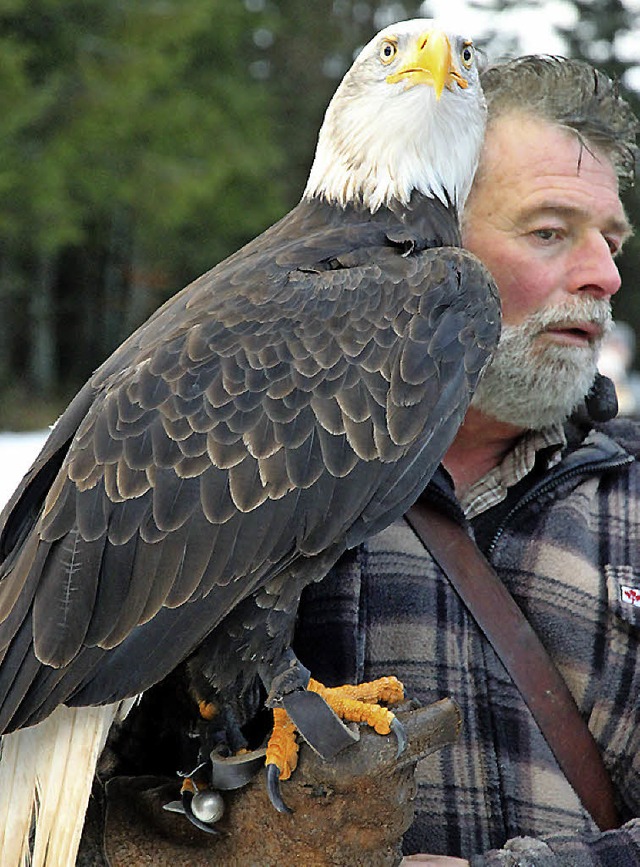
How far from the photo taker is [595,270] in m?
2.71

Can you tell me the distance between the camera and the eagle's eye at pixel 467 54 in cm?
274

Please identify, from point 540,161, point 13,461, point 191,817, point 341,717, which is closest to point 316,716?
point 341,717

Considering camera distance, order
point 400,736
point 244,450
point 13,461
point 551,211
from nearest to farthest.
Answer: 1. point 400,736
2. point 244,450
3. point 551,211
4. point 13,461

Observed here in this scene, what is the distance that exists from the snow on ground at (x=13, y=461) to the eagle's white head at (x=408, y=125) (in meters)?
1.53

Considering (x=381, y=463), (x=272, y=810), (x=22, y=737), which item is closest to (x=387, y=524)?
(x=381, y=463)

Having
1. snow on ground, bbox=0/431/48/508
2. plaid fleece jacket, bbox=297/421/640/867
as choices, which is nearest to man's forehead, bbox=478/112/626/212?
plaid fleece jacket, bbox=297/421/640/867

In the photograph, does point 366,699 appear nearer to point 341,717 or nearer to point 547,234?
point 341,717

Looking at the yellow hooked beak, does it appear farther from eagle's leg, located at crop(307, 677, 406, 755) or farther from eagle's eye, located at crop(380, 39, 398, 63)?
eagle's leg, located at crop(307, 677, 406, 755)

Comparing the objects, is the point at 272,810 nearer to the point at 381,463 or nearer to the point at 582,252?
the point at 381,463

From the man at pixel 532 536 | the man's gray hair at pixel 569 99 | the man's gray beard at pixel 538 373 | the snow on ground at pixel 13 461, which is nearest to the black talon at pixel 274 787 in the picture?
the man at pixel 532 536

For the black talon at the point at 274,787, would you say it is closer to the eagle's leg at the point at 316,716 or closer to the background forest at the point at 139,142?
the eagle's leg at the point at 316,716

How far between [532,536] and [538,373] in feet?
1.27

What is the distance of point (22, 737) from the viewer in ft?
7.58

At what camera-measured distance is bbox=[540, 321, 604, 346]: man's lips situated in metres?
2.73
